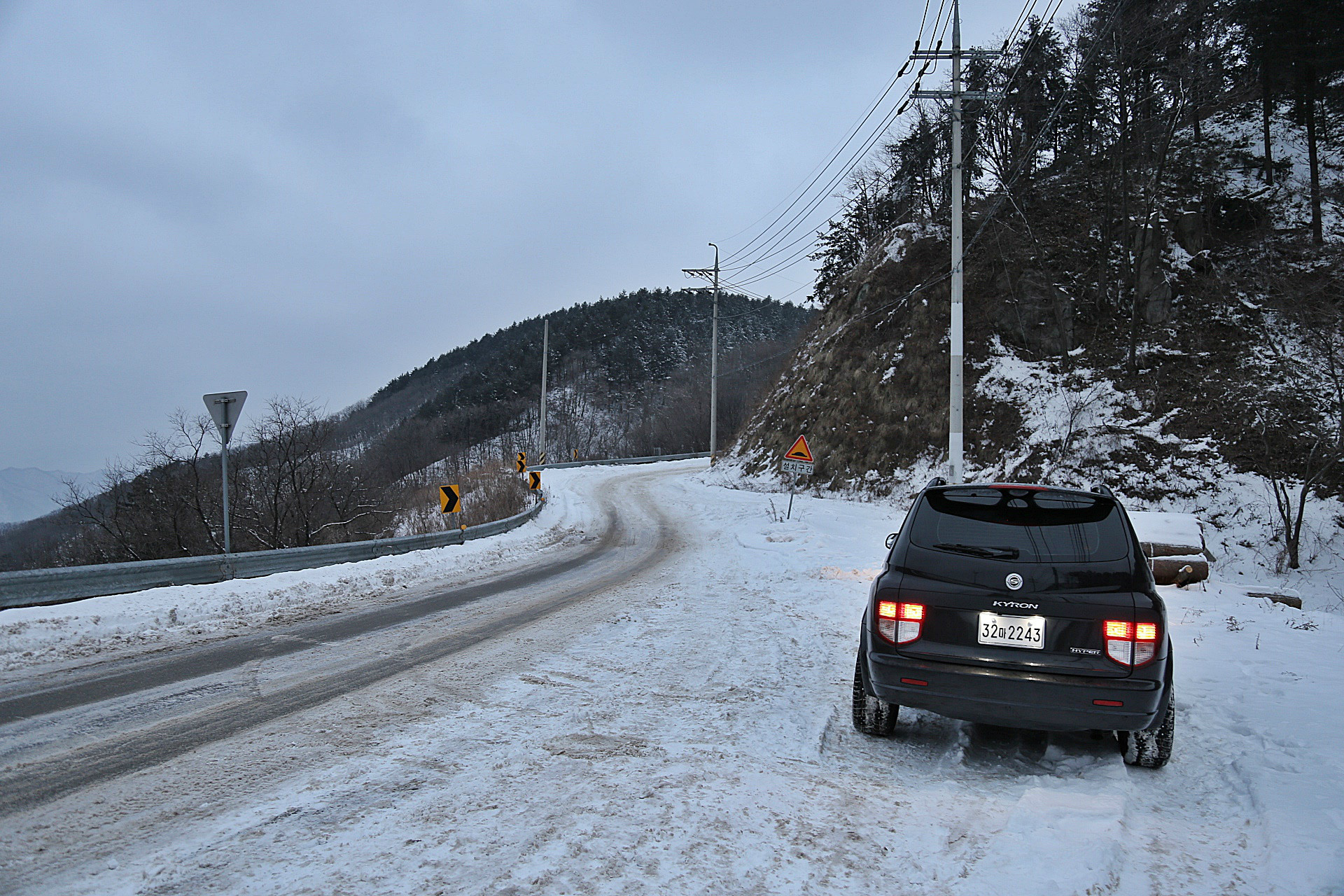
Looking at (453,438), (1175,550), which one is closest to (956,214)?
(1175,550)

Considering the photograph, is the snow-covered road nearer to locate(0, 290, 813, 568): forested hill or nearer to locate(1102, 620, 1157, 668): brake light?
locate(1102, 620, 1157, 668): brake light

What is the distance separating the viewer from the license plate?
12.8 feet

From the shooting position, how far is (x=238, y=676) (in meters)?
5.84

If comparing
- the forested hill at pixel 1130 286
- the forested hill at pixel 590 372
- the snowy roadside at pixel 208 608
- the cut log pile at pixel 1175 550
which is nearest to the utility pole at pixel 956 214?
the forested hill at pixel 1130 286

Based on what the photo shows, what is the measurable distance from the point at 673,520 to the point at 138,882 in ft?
61.8

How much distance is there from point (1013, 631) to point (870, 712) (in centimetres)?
115

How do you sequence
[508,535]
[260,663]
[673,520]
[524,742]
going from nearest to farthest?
[524,742]
[260,663]
[508,535]
[673,520]

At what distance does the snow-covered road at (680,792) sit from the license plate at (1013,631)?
0.78 meters

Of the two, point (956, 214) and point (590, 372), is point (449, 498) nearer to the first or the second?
point (956, 214)

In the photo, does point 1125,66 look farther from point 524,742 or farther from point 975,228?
point 524,742

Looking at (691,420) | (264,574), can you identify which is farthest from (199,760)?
(691,420)

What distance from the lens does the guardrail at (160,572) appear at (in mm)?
7641

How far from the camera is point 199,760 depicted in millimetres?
4051

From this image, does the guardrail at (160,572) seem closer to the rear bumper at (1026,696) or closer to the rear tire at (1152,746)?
the rear bumper at (1026,696)
